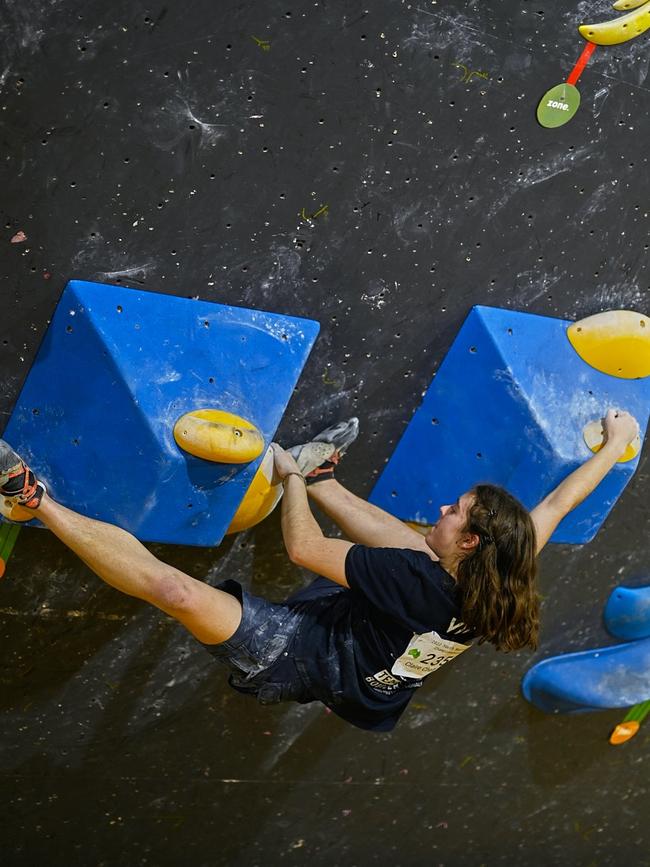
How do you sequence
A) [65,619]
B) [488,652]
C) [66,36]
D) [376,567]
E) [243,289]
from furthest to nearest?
[488,652]
[65,619]
[243,289]
[376,567]
[66,36]

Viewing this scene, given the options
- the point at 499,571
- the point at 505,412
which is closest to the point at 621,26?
the point at 505,412

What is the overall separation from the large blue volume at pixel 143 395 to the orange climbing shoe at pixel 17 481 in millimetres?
73

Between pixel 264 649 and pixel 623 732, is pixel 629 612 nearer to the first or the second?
pixel 623 732

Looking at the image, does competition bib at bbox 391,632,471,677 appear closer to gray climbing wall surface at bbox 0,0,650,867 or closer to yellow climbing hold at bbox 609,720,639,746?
gray climbing wall surface at bbox 0,0,650,867

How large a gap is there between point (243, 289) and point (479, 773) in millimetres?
1500

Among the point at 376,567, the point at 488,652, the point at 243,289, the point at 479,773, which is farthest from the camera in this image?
the point at 479,773

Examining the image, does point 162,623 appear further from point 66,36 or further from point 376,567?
point 66,36

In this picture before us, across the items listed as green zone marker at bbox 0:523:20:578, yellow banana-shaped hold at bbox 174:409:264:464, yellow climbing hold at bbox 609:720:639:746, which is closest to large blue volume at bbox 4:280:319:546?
yellow banana-shaped hold at bbox 174:409:264:464

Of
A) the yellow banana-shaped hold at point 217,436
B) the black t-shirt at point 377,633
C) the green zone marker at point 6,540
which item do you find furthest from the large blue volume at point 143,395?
the black t-shirt at point 377,633

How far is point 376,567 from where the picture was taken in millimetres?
1781

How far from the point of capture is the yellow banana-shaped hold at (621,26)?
1.92 m

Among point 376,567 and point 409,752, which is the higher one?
point 376,567

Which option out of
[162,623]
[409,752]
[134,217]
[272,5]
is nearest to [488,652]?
[409,752]

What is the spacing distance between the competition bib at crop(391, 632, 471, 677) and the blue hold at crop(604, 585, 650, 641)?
77 cm
